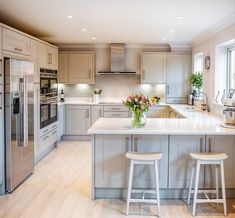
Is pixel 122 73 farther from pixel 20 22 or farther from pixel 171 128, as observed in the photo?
pixel 171 128

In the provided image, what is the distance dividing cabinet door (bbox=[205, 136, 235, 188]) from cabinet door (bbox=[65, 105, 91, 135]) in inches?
169

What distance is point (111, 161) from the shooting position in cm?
402

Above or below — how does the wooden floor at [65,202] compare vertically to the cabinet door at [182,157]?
below

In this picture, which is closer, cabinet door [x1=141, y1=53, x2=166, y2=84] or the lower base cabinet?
the lower base cabinet

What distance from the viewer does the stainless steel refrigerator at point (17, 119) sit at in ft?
13.5

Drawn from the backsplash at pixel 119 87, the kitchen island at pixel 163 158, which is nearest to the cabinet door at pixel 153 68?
the backsplash at pixel 119 87

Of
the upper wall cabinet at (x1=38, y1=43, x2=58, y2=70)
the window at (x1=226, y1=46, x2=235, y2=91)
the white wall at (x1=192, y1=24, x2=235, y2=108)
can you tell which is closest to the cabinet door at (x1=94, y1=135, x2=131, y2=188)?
the white wall at (x1=192, y1=24, x2=235, y2=108)

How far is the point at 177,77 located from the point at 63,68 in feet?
9.10

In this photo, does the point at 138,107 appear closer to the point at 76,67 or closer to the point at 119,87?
the point at 76,67

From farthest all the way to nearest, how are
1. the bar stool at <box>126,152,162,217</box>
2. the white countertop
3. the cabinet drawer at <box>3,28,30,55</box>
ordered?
the cabinet drawer at <box>3,28,30,55</box> < the white countertop < the bar stool at <box>126,152,162,217</box>

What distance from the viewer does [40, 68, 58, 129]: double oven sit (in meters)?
5.99

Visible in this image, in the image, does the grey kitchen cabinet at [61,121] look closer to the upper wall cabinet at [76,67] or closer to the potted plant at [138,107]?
the upper wall cabinet at [76,67]

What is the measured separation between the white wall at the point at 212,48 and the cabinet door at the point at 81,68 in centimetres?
266

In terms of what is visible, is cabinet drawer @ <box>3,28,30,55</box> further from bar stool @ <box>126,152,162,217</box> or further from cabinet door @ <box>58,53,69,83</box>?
cabinet door @ <box>58,53,69,83</box>
